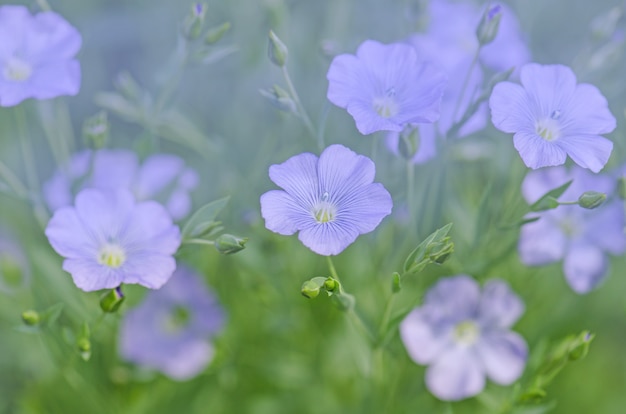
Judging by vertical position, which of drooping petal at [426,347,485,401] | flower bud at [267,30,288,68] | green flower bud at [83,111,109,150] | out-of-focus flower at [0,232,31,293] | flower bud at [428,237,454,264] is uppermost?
flower bud at [267,30,288,68]

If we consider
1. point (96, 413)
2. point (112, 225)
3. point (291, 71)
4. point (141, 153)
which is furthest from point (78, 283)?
point (291, 71)

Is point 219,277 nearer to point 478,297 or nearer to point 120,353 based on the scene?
point 120,353

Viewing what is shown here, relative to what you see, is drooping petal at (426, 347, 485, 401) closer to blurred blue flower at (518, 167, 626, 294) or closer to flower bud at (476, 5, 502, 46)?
blurred blue flower at (518, 167, 626, 294)

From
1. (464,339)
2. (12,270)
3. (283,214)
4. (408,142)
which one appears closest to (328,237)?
(283,214)

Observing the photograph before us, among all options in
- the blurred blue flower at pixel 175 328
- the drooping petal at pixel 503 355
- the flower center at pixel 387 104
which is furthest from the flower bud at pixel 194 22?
the drooping petal at pixel 503 355

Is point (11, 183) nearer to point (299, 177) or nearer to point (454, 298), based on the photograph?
point (299, 177)

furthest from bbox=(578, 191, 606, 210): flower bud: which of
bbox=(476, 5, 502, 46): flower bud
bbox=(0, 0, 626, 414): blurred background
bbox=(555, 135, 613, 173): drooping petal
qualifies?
bbox=(476, 5, 502, 46): flower bud

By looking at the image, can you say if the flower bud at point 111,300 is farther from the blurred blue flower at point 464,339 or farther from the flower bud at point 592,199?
the flower bud at point 592,199
